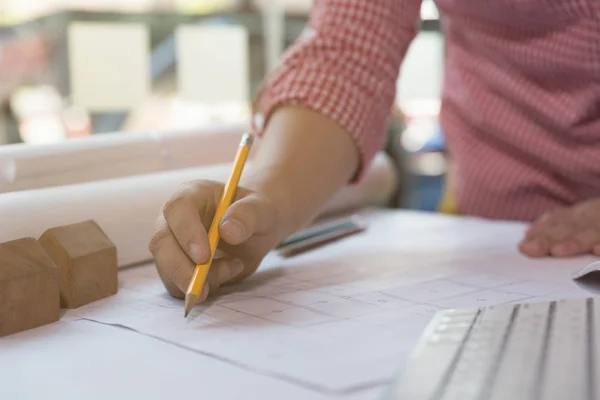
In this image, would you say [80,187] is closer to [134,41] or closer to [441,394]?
[441,394]

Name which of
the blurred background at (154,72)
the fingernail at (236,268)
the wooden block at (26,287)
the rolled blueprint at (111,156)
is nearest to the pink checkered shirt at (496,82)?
the rolled blueprint at (111,156)

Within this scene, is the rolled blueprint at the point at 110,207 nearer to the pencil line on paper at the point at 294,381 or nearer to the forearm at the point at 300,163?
the forearm at the point at 300,163

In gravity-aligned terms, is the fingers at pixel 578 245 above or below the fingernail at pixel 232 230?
below

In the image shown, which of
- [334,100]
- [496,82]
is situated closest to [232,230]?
[334,100]

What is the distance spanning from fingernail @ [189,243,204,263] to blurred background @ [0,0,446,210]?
36.8 inches

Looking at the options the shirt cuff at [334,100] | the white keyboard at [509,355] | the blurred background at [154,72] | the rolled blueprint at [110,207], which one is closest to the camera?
the white keyboard at [509,355]

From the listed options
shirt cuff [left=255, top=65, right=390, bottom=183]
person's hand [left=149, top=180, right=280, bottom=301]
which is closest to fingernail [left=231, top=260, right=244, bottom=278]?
person's hand [left=149, top=180, right=280, bottom=301]

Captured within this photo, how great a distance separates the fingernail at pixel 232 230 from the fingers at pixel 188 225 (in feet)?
0.05

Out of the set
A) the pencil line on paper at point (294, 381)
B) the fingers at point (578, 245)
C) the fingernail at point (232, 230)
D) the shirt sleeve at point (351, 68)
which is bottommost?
the fingers at point (578, 245)

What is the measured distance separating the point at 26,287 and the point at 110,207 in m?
0.18

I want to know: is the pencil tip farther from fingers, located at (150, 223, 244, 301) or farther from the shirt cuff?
the shirt cuff

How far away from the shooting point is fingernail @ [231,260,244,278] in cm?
59

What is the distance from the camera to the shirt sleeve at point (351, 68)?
2.56 ft

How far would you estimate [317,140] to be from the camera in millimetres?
747
